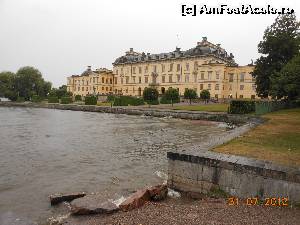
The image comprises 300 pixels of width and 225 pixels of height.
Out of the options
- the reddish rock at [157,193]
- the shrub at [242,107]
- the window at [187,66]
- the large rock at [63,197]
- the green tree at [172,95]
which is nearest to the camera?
the reddish rock at [157,193]

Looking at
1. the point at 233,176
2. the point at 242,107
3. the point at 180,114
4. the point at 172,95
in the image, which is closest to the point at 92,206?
the point at 233,176

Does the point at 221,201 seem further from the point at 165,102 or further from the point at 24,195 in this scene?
the point at 165,102

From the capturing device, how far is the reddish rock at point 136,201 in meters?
7.21

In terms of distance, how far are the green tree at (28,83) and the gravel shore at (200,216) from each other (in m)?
86.1

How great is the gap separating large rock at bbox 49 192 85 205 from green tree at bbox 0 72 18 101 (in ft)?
275

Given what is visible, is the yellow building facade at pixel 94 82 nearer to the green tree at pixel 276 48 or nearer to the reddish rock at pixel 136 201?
the green tree at pixel 276 48

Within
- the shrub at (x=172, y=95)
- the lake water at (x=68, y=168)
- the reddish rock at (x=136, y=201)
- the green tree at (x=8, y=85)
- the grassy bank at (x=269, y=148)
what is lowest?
the lake water at (x=68, y=168)

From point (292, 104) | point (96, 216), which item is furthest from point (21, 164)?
point (292, 104)

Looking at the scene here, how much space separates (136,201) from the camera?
740 centimetres

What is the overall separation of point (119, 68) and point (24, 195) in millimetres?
87365

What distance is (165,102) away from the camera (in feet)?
185

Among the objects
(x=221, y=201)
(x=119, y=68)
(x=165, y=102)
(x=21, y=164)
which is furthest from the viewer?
(x=119, y=68)

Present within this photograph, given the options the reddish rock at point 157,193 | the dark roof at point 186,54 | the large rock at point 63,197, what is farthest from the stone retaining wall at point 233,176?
the dark roof at point 186,54

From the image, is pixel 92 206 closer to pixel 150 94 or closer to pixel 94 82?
pixel 150 94
